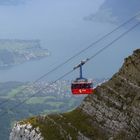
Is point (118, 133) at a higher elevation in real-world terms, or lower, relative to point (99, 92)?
lower

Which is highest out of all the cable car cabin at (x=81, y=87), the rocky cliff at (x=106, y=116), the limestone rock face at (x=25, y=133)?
the cable car cabin at (x=81, y=87)

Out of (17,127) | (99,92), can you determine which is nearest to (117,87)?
(99,92)

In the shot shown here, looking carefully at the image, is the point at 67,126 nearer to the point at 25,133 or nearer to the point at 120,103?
the point at 25,133

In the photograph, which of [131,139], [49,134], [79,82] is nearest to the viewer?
[131,139]

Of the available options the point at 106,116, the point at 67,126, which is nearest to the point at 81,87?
the point at 67,126

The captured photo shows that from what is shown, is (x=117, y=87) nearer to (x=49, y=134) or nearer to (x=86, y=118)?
(x=86, y=118)

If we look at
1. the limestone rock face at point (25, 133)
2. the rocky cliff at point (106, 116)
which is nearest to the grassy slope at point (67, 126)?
the rocky cliff at point (106, 116)

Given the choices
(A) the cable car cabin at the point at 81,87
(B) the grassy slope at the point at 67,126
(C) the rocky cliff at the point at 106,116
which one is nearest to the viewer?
(C) the rocky cliff at the point at 106,116

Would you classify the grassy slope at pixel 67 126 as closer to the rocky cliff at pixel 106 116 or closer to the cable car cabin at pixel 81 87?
the rocky cliff at pixel 106 116
